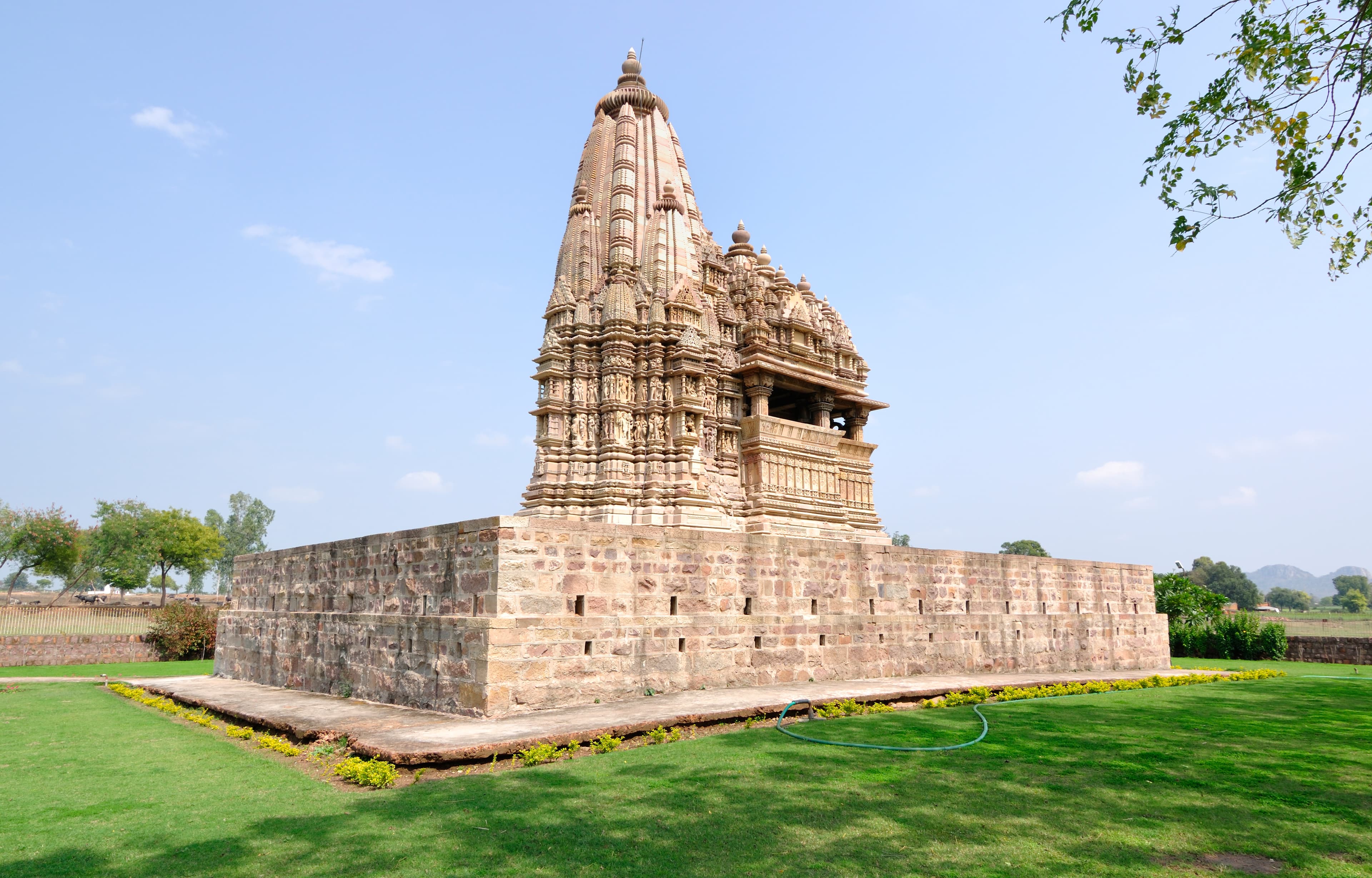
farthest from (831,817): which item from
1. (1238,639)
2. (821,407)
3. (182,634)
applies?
(1238,639)

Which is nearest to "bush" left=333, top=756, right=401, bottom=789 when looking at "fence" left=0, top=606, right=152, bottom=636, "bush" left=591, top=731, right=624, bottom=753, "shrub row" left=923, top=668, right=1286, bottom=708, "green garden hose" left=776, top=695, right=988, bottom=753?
"bush" left=591, top=731, right=624, bottom=753

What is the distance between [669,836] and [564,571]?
5451 millimetres

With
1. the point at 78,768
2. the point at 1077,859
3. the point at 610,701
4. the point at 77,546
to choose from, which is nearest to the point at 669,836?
the point at 1077,859

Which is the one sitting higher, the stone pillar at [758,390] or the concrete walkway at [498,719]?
the stone pillar at [758,390]

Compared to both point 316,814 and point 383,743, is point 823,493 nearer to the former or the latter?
point 383,743

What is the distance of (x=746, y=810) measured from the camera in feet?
18.2

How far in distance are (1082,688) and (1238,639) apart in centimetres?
1616

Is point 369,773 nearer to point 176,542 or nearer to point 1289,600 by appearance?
point 176,542

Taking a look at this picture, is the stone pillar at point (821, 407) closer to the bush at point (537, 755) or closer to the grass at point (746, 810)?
the grass at point (746, 810)

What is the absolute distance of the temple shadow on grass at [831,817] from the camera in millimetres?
4547

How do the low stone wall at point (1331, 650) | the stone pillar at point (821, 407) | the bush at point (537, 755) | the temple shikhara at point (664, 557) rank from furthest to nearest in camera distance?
the stone pillar at point (821, 407) < the low stone wall at point (1331, 650) < the temple shikhara at point (664, 557) < the bush at point (537, 755)

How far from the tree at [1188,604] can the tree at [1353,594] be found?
9616 cm

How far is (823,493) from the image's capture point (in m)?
23.4

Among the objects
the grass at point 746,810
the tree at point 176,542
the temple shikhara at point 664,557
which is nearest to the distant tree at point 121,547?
the tree at point 176,542
